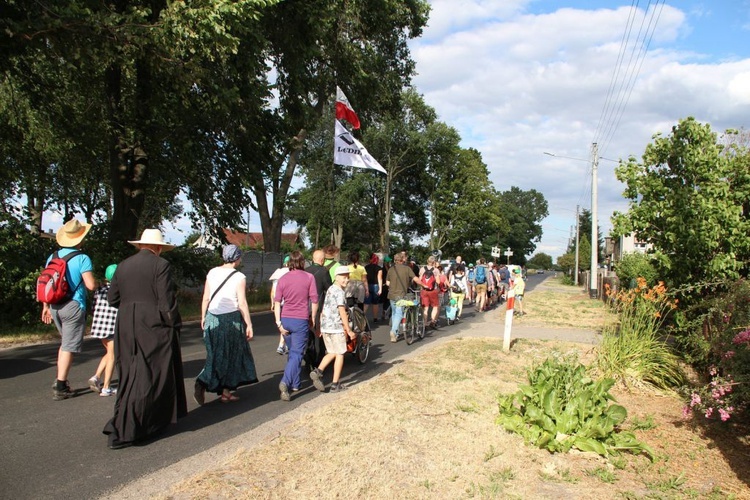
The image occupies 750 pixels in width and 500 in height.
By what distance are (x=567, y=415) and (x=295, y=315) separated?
121 inches

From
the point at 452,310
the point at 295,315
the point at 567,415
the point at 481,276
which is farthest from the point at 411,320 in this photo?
the point at 481,276

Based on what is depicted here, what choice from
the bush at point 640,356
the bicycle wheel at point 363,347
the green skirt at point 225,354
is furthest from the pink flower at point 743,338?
the bicycle wheel at point 363,347

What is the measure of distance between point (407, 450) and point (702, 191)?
6629 mm

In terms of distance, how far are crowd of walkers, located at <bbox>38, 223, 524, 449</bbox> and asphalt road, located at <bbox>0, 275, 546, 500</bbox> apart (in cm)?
19

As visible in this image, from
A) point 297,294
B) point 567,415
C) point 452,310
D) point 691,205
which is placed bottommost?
point 567,415

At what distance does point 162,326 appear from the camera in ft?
15.9

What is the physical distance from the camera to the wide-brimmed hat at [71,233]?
6.15 metres

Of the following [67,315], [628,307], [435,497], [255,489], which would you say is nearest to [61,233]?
[67,315]

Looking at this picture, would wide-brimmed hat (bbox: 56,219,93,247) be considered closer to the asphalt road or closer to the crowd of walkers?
the crowd of walkers

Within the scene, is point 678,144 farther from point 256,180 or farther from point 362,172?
point 362,172

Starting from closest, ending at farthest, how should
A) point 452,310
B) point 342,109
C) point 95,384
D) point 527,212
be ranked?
point 95,384 < point 452,310 < point 342,109 < point 527,212

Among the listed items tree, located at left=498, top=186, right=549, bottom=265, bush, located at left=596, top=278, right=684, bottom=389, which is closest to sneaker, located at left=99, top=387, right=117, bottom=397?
bush, located at left=596, top=278, right=684, bottom=389

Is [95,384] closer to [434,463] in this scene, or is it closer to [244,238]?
[434,463]

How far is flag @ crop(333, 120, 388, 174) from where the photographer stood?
16.8 metres
